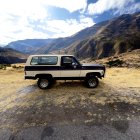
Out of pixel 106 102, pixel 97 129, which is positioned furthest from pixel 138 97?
pixel 97 129

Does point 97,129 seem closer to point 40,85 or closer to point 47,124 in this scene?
point 47,124

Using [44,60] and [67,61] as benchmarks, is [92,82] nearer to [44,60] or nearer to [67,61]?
[67,61]

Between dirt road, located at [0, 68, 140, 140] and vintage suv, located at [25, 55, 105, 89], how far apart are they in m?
0.91

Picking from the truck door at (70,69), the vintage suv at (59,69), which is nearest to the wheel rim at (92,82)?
the vintage suv at (59,69)

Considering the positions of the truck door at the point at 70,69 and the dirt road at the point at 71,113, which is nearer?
the dirt road at the point at 71,113

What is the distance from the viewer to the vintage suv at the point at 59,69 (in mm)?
13797

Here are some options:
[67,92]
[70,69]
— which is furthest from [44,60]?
[67,92]

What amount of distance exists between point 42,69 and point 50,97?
2214mm

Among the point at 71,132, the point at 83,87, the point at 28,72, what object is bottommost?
the point at 71,132

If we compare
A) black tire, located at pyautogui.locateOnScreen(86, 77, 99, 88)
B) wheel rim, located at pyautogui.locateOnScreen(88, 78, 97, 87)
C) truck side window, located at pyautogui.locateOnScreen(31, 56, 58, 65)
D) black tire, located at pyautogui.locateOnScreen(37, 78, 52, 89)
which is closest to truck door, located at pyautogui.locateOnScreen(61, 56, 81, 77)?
truck side window, located at pyautogui.locateOnScreen(31, 56, 58, 65)

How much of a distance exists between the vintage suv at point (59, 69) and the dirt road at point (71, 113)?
911 mm

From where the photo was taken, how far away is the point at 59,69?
13.8 meters

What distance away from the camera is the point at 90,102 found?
11445 millimetres

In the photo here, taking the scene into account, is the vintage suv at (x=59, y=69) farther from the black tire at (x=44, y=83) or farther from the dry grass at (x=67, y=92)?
the dry grass at (x=67, y=92)
